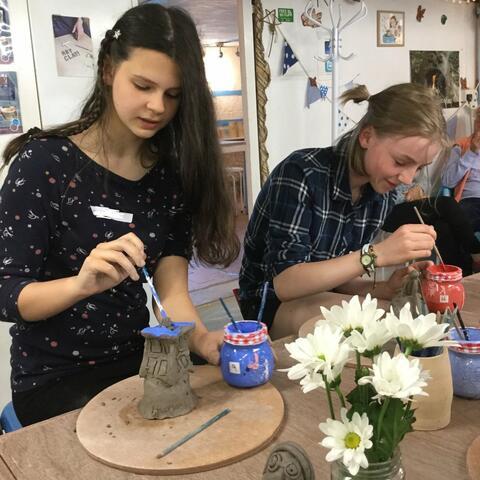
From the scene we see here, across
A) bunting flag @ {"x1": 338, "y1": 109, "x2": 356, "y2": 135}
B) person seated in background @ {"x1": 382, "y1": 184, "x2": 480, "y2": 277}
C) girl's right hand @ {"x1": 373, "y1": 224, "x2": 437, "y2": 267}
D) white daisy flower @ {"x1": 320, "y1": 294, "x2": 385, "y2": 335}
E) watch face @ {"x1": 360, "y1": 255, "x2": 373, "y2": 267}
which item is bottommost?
person seated in background @ {"x1": 382, "y1": 184, "x2": 480, "y2": 277}

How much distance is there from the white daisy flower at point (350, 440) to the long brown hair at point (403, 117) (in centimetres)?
100

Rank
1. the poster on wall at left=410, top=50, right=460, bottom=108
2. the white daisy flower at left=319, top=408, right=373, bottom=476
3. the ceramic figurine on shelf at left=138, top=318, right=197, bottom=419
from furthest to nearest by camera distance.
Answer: the poster on wall at left=410, top=50, right=460, bottom=108 < the ceramic figurine on shelf at left=138, top=318, right=197, bottom=419 < the white daisy flower at left=319, top=408, right=373, bottom=476

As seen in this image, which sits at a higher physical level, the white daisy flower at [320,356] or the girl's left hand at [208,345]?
the white daisy flower at [320,356]

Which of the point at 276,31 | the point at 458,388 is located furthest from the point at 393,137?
the point at 276,31

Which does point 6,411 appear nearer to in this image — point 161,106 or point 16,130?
point 161,106

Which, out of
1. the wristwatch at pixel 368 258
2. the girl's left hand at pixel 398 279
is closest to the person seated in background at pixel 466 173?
the girl's left hand at pixel 398 279

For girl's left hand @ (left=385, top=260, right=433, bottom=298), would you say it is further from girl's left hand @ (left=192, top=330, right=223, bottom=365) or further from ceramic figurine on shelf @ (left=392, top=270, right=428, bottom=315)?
girl's left hand @ (left=192, top=330, right=223, bottom=365)

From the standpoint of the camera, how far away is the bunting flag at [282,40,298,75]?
3.13 metres

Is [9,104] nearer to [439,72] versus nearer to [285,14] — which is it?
[285,14]

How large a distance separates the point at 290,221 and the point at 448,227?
145 centimetres

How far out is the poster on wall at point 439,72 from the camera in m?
3.85

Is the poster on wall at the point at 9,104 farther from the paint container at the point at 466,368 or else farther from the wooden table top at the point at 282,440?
the paint container at the point at 466,368

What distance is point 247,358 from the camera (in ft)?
3.12

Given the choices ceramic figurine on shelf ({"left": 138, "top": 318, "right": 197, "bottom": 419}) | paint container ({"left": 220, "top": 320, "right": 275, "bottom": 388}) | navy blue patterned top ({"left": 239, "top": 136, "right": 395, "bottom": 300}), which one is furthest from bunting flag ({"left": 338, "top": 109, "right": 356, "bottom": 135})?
ceramic figurine on shelf ({"left": 138, "top": 318, "right": 197, "bottom": 419})
